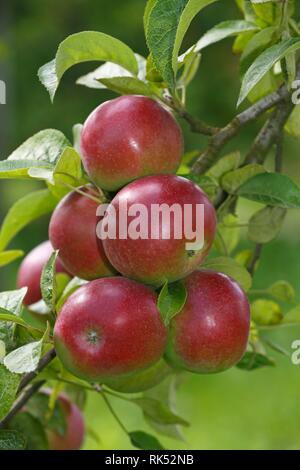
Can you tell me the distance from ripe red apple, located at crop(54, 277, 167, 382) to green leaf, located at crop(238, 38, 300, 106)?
0.52 ft

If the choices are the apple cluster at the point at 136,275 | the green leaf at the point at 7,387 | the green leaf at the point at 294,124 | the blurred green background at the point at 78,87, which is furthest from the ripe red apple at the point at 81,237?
the blurred green background at the point at 78,87

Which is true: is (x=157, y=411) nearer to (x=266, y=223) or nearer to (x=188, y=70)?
(x=266, y=223)

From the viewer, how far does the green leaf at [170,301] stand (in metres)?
0.58

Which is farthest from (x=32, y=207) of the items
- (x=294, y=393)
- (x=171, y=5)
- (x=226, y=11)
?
(x=226, y=11)

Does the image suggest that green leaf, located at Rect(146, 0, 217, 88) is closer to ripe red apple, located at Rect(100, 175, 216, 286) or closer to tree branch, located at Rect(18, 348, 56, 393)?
ripe red apple, located at Rect(100, 175, 216, 286)

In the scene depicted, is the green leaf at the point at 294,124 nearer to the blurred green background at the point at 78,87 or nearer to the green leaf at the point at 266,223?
the green leaf at the point at 266,223

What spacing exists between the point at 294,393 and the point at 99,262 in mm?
1562

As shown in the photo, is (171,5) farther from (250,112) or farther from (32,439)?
(32,439)

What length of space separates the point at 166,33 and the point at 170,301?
0.63ft

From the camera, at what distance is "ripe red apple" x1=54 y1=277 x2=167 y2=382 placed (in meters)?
0.60

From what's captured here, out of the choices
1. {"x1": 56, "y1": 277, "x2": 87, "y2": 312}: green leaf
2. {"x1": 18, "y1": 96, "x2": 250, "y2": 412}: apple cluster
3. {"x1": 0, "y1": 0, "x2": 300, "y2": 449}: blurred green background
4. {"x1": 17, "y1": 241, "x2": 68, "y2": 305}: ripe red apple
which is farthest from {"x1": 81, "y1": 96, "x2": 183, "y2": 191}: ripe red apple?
{"x1": 0, "y1": 0, "x2": 300, "y2": 449}: blurred green background

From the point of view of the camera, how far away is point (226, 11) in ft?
17.5

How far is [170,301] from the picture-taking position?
595mm

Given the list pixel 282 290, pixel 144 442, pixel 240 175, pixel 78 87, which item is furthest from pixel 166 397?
pixel 78 87
